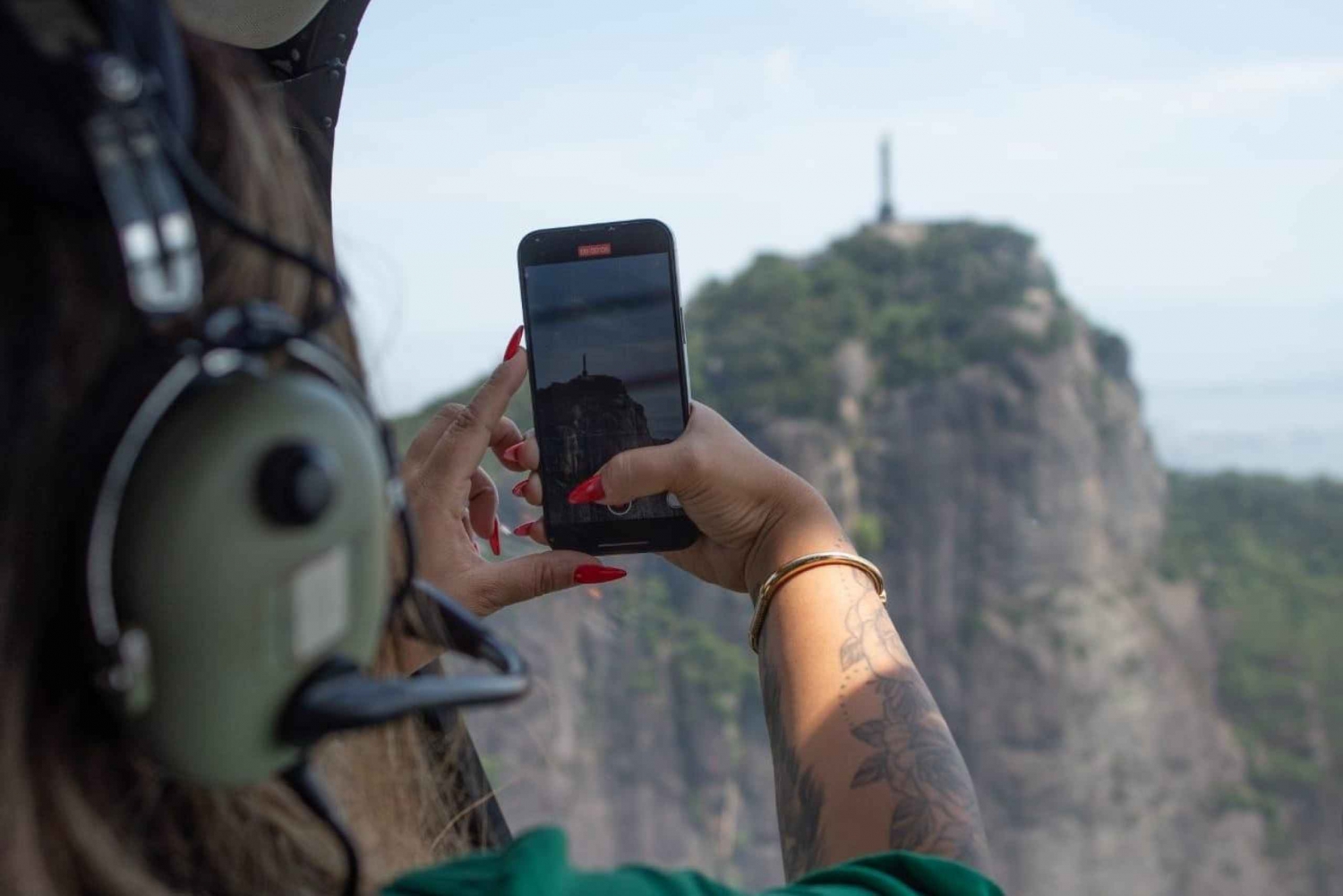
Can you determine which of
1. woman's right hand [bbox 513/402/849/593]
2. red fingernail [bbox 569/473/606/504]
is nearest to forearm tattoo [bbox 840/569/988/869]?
woman's right hand [bbox 513/402/849/593]

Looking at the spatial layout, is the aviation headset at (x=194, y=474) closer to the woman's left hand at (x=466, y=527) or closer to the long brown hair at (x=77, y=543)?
the long brown hair at (x=77, y=543)

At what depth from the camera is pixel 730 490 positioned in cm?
103

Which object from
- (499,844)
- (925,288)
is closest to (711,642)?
(925,288)

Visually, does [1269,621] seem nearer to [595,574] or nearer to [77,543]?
[595,574]

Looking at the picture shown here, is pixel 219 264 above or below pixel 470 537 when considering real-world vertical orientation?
above

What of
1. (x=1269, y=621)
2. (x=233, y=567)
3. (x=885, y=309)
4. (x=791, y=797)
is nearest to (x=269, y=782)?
(x=233, y=567)

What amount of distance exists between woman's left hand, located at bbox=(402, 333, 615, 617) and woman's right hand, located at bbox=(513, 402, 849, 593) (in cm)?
8

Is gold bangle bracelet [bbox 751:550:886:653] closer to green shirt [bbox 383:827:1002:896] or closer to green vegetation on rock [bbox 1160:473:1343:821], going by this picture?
green shirt [bbox 383:827:1002:896]

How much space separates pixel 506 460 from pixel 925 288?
20377mm

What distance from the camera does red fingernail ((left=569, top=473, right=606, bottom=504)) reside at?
41.7 inches

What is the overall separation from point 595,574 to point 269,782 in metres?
0.55

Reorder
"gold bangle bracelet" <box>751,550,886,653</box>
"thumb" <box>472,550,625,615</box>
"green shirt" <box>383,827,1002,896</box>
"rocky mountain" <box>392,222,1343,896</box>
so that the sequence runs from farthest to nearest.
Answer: "rocky mountain" <box>392,222,1343,896</box> < "thumb" <box>472,550,625,615</box> < "gold bangle bracelet" <box>751,550,886,653</box> < "green shirt" <box>383,827,1002,896</box>

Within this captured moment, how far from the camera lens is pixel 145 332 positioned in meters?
0.46

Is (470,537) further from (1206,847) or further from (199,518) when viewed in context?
(1206,847)
